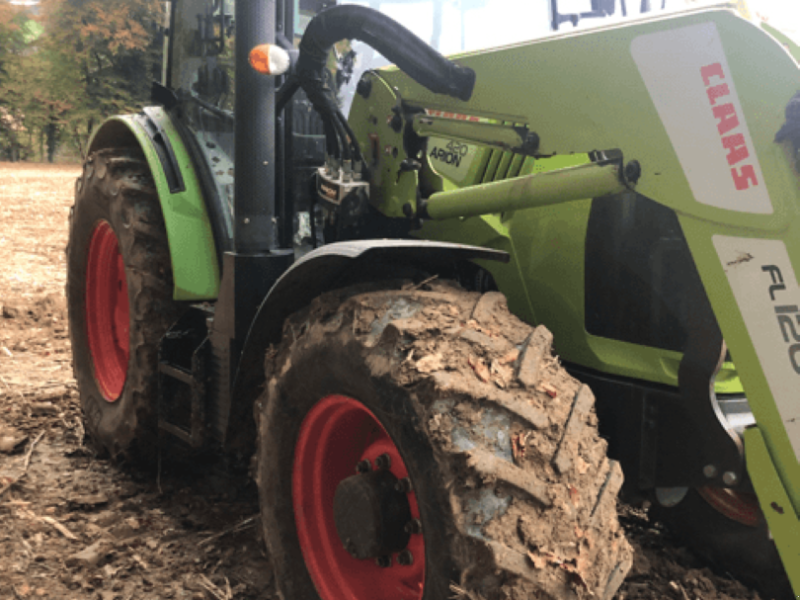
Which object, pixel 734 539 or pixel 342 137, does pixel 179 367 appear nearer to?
pixel 342 137

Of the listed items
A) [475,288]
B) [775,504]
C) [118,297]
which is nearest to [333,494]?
[475,288]

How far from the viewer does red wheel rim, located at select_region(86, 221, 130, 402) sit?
3.57 meters

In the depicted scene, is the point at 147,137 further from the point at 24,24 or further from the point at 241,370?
the point at 24,24

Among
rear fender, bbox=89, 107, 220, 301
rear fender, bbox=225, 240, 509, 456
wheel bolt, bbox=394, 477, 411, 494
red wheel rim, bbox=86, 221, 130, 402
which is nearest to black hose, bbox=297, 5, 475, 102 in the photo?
rear fender, bbox=225, 240, 509, 456

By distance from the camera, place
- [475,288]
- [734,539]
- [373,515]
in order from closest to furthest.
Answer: [373,515] < [475,288] < [734,539]

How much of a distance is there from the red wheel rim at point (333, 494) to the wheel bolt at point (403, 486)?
12 centimetres

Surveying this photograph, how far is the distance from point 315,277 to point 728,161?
1043 mm

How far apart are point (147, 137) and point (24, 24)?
759 inches

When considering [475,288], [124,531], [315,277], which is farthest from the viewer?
[124,531]

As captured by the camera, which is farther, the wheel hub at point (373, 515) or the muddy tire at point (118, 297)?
the muddy tire at point (118, 297)

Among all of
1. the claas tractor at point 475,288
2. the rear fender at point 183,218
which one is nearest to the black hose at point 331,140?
the claas tractor at point 475,288

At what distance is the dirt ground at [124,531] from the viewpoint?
8.21ft

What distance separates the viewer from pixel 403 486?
1.86 meters

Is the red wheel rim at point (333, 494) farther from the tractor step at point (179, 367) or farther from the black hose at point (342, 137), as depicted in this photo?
the black hose at point (342, 137)
